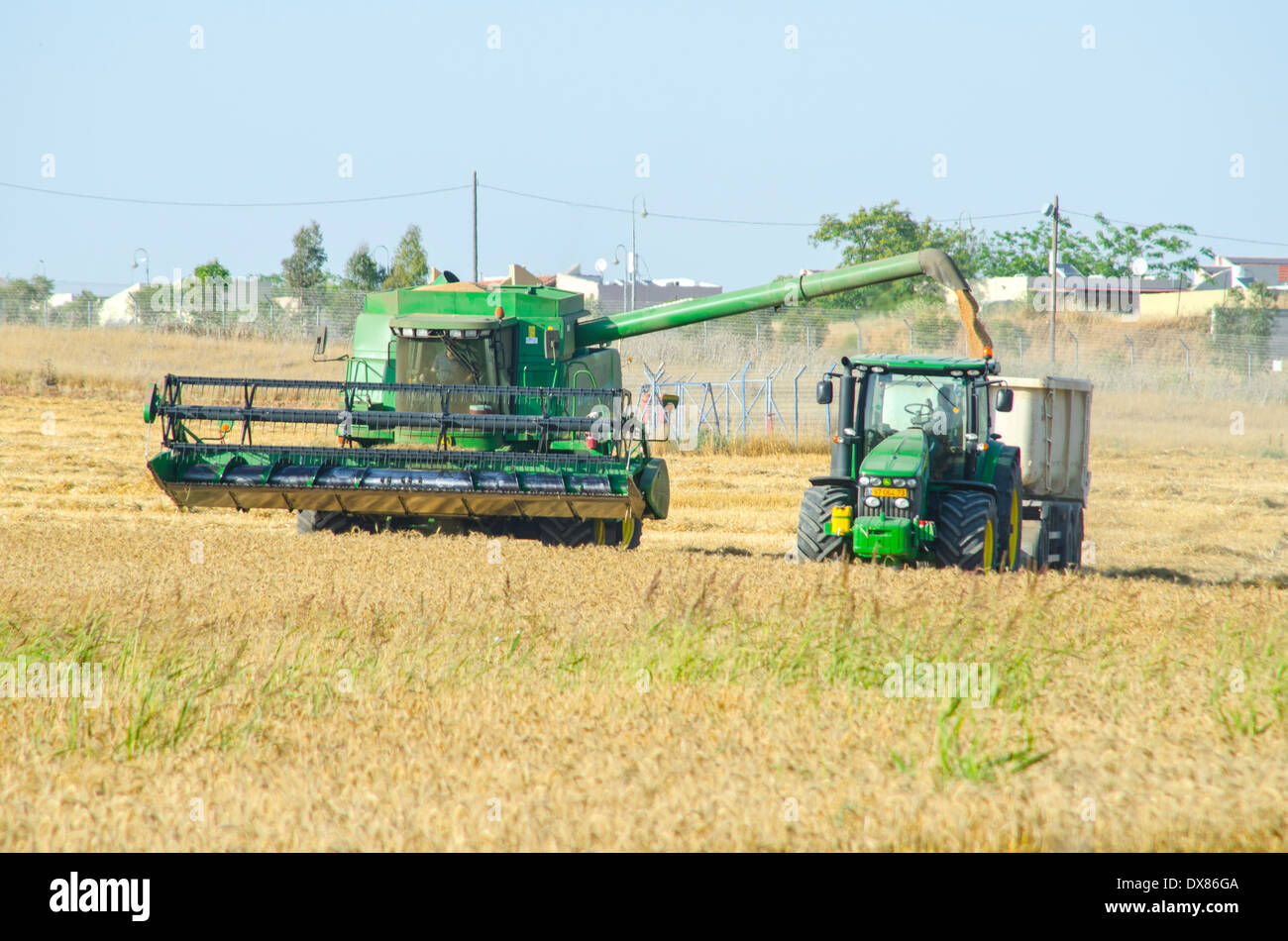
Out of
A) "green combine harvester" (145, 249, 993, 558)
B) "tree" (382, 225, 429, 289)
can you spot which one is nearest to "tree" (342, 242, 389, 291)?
"tree" (382, 225, 429, 289)

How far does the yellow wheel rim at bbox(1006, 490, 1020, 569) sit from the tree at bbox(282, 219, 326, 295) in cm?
5072

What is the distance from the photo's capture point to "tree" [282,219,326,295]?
191ft

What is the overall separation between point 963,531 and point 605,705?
16.6ft

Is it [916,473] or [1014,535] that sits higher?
[916,473]

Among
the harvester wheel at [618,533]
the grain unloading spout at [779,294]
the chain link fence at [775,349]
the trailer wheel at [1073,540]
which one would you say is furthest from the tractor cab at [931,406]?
the chain link fence at [775,349]

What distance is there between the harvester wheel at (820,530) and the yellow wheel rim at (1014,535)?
62.6 inches

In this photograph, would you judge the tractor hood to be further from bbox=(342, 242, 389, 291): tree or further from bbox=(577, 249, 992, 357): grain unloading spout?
bbox=(342, 242, 389, 291): tree

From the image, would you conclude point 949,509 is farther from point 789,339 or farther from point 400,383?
point 789,339

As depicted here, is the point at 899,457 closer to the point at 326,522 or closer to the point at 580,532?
the point at 580,532

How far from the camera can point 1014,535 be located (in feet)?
36.5

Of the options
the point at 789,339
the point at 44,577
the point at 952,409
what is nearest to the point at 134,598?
the point at 44,577

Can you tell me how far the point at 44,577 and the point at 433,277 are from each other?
619cm

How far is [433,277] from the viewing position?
45.9 feet

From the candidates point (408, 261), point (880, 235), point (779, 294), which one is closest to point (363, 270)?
point (408, 261)
